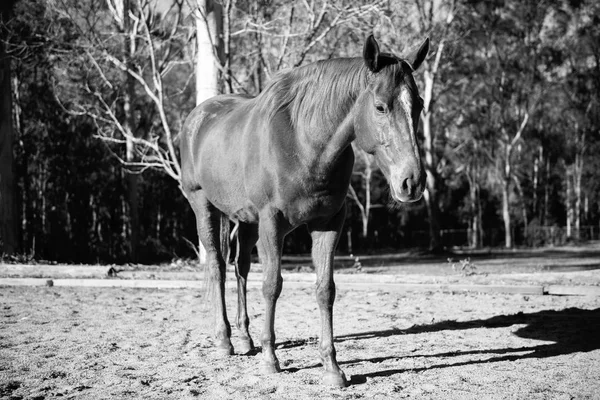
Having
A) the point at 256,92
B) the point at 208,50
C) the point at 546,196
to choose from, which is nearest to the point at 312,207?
the point at 208,50

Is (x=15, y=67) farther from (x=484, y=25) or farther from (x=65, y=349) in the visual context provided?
(x=484, y=25)

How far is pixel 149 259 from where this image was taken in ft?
62.3

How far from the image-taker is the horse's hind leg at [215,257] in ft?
16.6

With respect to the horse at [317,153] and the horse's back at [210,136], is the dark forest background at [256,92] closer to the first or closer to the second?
the horse's back at [210,136]

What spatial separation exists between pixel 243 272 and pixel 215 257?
1.25 ft

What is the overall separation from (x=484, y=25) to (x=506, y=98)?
5.69 metres

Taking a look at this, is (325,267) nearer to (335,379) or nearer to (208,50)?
(335,379)

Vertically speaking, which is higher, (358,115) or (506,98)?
(506,98)

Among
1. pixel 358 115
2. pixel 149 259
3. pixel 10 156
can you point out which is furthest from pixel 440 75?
pixel 358 115

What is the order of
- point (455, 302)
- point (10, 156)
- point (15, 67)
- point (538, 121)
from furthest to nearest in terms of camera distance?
point (538, 121)
point (15, 67)
point (10, 156)
point (455, 302)

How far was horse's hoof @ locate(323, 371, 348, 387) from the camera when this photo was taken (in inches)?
153

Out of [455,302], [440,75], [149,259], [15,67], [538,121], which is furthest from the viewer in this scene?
[538,121]

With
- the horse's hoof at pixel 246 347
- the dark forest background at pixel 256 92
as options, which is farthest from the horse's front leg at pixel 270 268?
the dark forest background at pixel 256 92

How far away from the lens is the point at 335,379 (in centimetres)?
391
